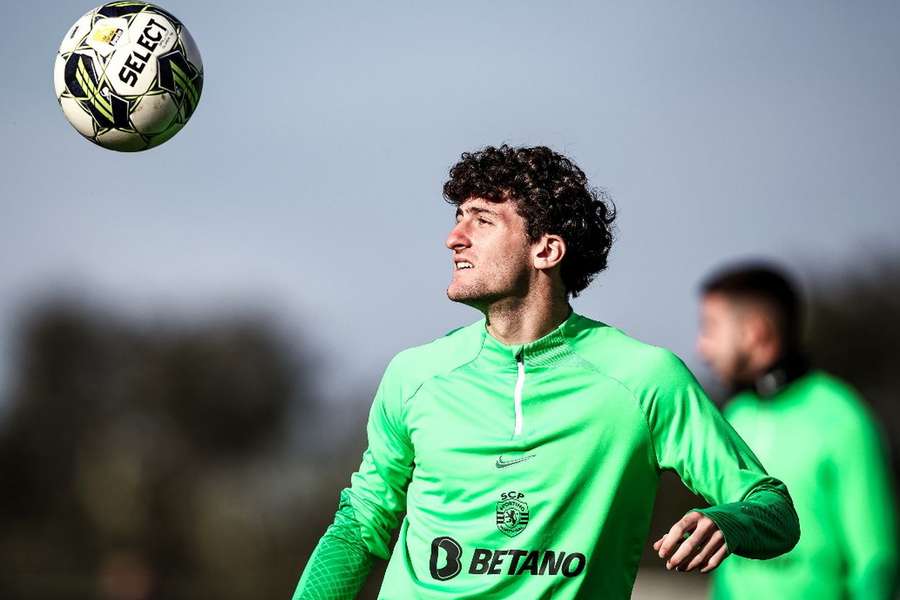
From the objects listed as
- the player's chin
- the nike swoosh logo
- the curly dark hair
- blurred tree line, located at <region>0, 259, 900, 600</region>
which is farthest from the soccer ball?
blurred tree line, located at <region>0, 259, 900, 600</region>

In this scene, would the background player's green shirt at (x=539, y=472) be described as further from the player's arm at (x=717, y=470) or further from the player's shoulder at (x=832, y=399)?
the player's shoulder at (x=832, y=399)

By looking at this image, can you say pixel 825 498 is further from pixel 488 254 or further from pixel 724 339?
pixel 488 254

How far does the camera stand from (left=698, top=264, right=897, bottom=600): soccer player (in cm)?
591

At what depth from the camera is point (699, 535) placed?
427 cm

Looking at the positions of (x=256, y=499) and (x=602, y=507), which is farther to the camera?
(x=256, y=499)

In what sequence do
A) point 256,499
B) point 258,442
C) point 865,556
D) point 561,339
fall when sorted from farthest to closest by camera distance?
1. point 258,442
2. point 256,499
3. point 865,556
4. point 561,339

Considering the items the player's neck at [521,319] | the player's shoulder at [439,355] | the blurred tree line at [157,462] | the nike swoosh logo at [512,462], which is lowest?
the blurred tree line at [157,462]

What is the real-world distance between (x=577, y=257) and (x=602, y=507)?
1.25 m

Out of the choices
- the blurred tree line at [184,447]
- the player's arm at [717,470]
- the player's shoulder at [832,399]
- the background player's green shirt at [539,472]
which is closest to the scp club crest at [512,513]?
the background player's green shirt at [539,472]

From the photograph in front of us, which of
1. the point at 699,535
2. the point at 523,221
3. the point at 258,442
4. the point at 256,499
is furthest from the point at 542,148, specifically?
the point at 258,442

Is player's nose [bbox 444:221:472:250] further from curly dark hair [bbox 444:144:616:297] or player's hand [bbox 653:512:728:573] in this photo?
player's hand [bbox 653:512:728:573]

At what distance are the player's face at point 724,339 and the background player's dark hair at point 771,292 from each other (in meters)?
0.07

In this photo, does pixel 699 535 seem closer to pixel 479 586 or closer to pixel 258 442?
pixel 479 586

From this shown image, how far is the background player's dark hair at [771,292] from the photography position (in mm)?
6559
